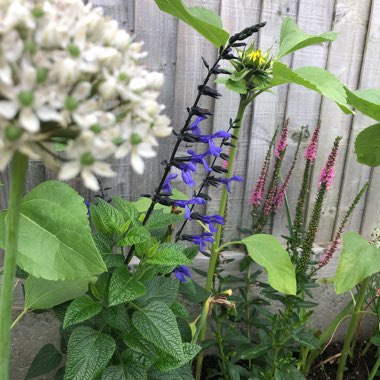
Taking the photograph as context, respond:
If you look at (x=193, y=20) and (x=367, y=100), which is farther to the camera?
(x=367, y=100)

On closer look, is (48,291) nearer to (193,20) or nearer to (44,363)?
(44,363)

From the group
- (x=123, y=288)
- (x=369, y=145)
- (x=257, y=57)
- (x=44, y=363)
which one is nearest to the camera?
(x=123, y=288)

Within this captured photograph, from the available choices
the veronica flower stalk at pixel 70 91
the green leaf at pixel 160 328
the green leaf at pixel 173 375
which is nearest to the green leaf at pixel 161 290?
the green leaf at pixel 160 328

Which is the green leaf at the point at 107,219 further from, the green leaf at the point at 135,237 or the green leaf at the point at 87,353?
the green leaf at the point at 87,353

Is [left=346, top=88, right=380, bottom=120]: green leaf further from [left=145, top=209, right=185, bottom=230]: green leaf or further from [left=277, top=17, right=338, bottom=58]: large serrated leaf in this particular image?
[left=145, top=209, right=185, bottom=230]: green leaf

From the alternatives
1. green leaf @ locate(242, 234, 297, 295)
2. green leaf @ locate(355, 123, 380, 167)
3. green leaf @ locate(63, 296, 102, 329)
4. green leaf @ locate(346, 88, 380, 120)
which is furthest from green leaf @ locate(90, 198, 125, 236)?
green leaf @ locate(355, 123, 380, 167)

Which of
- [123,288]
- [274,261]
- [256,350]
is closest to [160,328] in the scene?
[123,288]

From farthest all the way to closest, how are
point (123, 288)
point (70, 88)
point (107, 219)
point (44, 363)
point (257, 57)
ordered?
point (44, 363), point (257, 57), point (107, 219), point (123, 288), point (70, 88)
